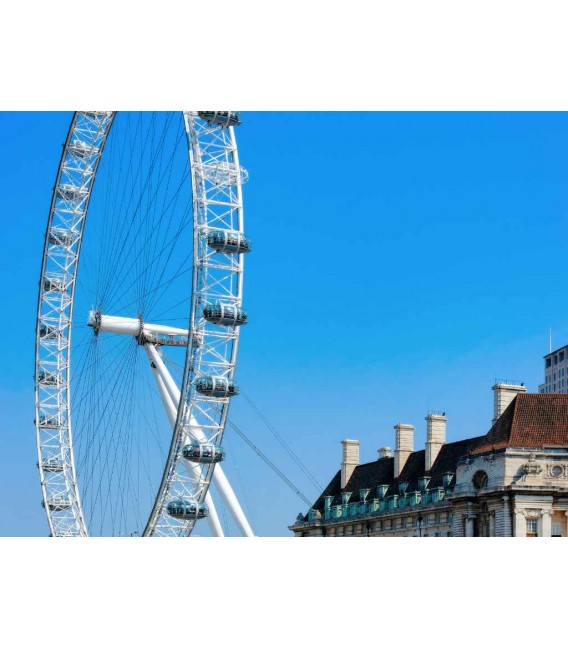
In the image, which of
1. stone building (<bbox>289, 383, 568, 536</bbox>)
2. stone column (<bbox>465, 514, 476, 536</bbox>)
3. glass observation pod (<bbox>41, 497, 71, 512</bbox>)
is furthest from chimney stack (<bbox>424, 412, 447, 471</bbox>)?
glass observation pod (<bbox>41, 497, 71, 512</bbox>)

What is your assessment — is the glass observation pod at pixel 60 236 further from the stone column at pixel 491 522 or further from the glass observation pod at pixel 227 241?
the stone column at pixel 491 522

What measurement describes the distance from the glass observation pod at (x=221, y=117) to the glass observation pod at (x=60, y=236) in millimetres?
14221

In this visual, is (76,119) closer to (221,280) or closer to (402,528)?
(221,280)

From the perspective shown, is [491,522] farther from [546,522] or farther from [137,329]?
[137,329]

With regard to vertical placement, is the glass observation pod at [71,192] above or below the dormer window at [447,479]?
above

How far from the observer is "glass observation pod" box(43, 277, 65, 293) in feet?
249

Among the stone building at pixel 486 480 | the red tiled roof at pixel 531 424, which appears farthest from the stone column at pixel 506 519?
the red tiled roof at pixel 531 424

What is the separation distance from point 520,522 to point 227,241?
2855 cm

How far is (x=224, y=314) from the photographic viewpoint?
62438 millimetres

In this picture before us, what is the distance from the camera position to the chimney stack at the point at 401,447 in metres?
108

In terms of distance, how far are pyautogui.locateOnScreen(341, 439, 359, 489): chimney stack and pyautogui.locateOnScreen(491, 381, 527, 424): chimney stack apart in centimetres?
2462

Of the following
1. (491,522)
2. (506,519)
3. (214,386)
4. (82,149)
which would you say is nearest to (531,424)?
(506,519)

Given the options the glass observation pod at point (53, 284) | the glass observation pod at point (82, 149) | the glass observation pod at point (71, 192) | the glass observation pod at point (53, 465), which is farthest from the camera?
the glass observation pod at point (53, 465)

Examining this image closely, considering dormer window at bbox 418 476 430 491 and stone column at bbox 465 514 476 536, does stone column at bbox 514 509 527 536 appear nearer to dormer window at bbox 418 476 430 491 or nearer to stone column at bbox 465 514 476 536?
stone column at bbox 465 514 476 536
